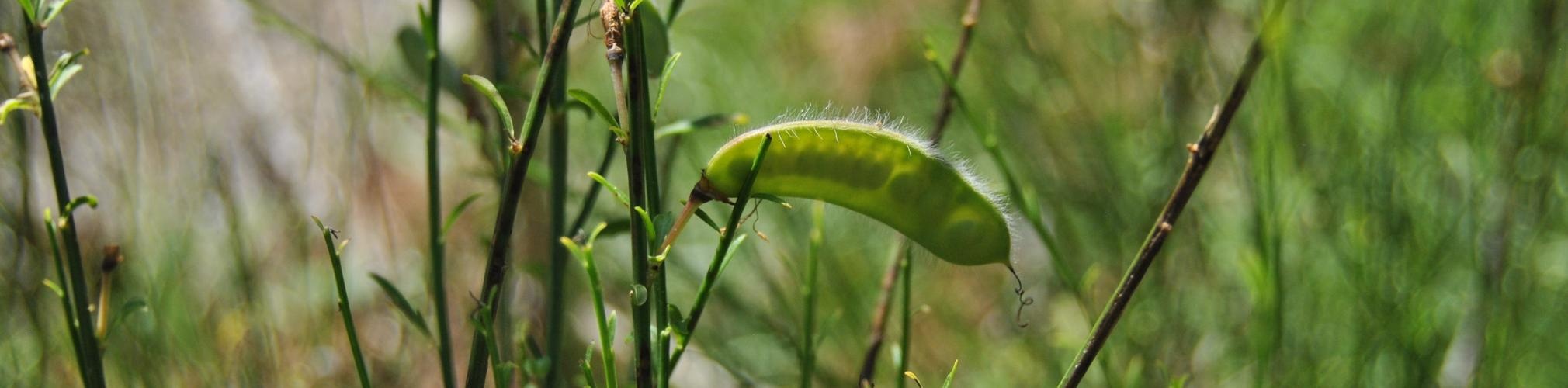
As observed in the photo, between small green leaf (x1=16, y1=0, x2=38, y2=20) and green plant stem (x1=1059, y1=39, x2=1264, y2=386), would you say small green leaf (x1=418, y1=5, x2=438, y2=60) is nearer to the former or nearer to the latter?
small green leaf (x1=16, y1=0, x2=38, y2=20)

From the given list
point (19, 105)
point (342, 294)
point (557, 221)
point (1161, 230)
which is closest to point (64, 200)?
point (19, 105)

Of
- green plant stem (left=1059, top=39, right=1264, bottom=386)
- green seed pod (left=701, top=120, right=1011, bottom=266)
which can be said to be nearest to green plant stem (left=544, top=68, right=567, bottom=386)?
green seed pod (left=701, top=120, right=1011, bottom=266)

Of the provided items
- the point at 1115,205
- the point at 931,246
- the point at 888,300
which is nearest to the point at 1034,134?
the point at 1115,205

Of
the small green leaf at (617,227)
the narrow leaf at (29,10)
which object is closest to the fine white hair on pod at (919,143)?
the small green leaf at (617,227)

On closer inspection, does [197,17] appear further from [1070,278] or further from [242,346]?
[1070,278]

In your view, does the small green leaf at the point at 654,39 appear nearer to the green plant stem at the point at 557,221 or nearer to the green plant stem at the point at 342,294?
the green plant stem at the point at 557,221

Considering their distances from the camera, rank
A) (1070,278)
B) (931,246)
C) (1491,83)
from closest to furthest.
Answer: (931,246) → (1070,278) → (1491,83)
